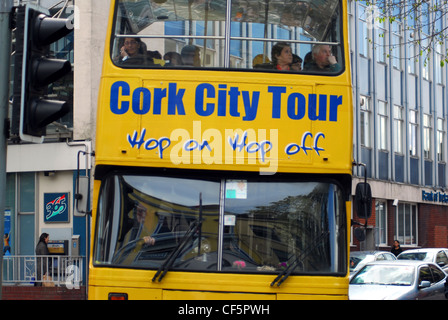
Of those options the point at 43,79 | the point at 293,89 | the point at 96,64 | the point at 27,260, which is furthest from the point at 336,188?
the point at 96,64

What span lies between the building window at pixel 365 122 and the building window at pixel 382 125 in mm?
982

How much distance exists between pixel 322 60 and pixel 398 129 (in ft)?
98.4

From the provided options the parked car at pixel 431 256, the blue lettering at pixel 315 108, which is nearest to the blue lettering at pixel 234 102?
the blue lettering at pixel 315 108

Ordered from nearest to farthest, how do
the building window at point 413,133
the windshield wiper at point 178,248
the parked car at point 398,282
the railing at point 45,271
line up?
the windshield wiper at point 178,248, the parked car at point 398,282, the railing at point 45,271, the building window at point 413,133

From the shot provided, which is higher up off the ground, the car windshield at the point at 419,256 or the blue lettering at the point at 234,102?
the blue lettering at the point at 234,102

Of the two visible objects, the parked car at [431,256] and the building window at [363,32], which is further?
the building window at [363,32]

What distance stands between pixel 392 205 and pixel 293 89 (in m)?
29.0

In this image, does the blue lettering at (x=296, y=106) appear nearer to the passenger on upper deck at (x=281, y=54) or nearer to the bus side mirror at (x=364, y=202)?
the passenger on upper deck at (x=281, y=54)

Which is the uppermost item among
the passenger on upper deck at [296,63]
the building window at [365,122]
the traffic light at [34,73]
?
the building window at [365,122]

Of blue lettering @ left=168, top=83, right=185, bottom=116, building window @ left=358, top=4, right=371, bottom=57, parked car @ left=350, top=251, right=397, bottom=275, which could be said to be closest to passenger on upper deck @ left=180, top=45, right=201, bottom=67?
blue lettering @ left=168, top=83, right=185, bottom=116

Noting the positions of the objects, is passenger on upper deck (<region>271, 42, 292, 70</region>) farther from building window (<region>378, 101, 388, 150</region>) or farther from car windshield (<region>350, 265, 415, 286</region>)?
building window (<region>378, 101, 388, 150</region>)

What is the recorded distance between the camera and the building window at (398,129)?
37688 mm

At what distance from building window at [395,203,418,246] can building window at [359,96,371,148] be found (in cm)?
436

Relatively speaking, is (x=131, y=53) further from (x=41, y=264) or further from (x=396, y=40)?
(x=396, y=40)
